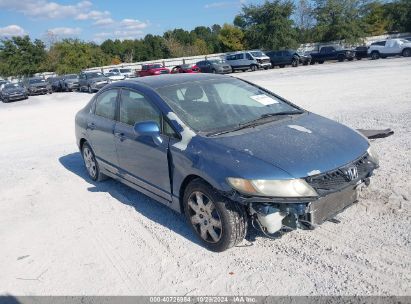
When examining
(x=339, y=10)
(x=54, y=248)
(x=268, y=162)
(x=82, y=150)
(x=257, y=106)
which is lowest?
(x=54, y=248)

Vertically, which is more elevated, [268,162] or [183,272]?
[268,162]

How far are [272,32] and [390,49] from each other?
18541mm

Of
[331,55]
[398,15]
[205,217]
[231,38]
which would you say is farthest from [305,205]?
[231,38]

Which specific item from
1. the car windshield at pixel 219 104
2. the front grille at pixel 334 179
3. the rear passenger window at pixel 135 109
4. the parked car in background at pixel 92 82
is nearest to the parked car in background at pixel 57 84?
the parked car in background at pixel 92 82

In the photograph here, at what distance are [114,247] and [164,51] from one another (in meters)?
77.8

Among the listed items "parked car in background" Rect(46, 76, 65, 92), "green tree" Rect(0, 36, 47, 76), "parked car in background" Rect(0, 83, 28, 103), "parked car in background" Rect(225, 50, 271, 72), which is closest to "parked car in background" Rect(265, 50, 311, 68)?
"parked car in background" Rect(225, 50, 271, 72)

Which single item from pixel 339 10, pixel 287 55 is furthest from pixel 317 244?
pixel 339 10

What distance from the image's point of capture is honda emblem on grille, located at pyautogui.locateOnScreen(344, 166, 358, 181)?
328 cm

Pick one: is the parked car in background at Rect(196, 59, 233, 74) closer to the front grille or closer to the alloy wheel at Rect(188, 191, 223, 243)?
the alloy wheel at Rect(188, 191, 223, 243)

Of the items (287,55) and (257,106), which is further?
(287,55)

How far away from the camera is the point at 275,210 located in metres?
3.19

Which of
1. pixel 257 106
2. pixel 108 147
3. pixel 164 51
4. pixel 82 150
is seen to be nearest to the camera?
pixel 257 106

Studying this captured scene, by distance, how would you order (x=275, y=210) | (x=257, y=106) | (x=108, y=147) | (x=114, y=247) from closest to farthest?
(x=275, y=210)
(x=114, y=247)
(x=257, y=106)
(x=108, y=147)

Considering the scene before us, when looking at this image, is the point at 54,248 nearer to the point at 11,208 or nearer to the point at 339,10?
the point at 11,208
